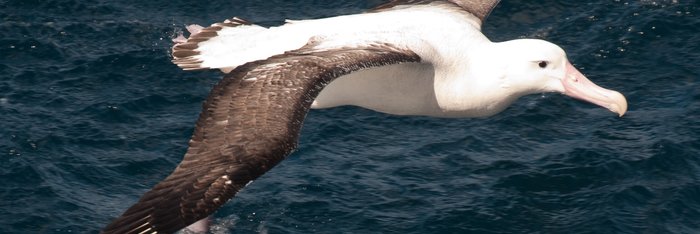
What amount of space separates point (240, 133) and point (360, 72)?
2903mm

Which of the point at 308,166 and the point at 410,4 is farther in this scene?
the point at 308,166

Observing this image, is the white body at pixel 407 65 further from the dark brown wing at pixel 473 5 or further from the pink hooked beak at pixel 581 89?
the dark brown wing at pixel 473 5

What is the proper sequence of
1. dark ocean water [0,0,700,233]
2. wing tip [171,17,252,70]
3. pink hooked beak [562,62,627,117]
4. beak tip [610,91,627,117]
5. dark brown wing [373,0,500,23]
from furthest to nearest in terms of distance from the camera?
dark ocean water [0,0,700,233] < dark brown wing [373,0,500,23] < wing tip [171,17,252,70] < pink hooked beak [562,62,627,117] < beak tip [610,91,627,117]

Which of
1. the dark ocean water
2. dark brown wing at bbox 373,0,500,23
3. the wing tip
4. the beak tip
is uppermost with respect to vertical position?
dark brown wing at bbox 373,0,500,23

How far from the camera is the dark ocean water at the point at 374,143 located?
780 inches

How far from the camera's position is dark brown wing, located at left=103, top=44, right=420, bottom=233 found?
1291 centimetres

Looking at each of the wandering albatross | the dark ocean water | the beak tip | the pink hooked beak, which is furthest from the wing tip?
the beak tip

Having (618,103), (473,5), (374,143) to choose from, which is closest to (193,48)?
(473,5)

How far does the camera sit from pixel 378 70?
16219 mm

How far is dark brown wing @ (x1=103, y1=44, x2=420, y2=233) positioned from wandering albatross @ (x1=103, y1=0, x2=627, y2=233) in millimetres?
13

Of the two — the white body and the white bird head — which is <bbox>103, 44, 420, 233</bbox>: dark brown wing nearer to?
the white body

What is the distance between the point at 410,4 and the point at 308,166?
354cm

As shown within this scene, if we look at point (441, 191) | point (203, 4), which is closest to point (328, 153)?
point (441, 191)

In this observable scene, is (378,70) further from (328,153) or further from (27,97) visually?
(27,97)
